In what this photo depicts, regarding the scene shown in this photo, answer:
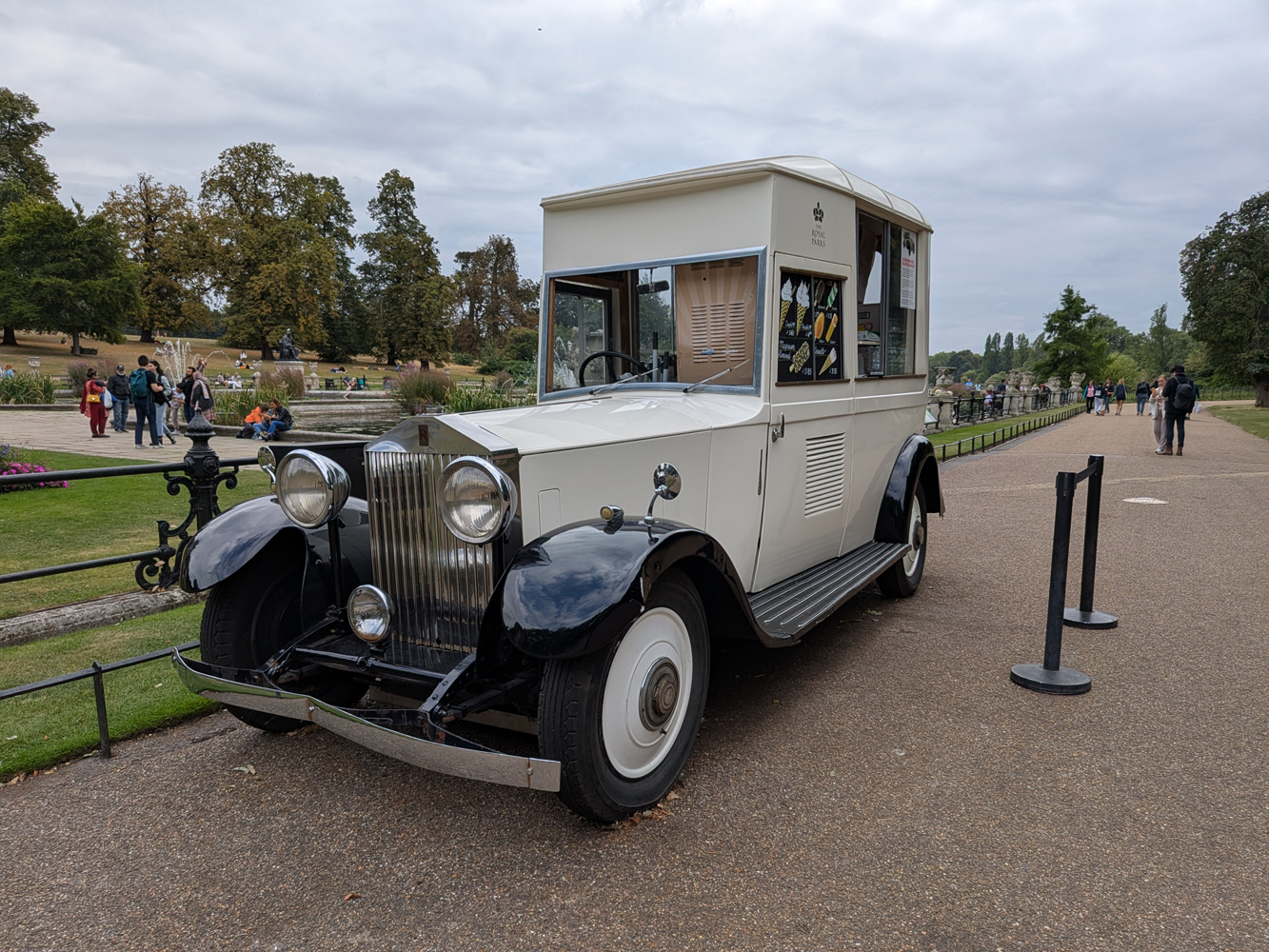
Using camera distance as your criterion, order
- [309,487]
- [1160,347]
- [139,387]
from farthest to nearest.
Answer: [1160,347], [139,387], [309,487]

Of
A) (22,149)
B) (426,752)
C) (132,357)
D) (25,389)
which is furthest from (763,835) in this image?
(22,149)

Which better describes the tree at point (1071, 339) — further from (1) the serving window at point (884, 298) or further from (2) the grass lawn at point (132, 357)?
(1) the serving window at point (884, 298)

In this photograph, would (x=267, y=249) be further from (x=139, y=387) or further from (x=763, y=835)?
(x=763, y=835)

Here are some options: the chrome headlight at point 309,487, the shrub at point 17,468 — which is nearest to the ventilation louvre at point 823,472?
the chrome headlight at point 309,487

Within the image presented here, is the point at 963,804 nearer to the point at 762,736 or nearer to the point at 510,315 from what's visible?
the point at 762,736

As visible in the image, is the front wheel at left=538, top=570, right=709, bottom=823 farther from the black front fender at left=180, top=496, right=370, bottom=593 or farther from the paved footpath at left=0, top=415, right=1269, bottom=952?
the black front fender at left=180, top=496, right=370, bottom=593

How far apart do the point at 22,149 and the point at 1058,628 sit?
7265 cm

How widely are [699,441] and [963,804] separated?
1.86 metres

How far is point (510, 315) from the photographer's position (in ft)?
241

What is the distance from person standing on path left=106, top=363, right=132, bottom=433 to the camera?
1916cm

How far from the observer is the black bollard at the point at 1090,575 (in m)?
5.09

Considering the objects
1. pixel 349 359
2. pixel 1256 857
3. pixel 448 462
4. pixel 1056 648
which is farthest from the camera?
pixel 349 359

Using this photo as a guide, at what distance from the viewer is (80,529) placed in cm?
846

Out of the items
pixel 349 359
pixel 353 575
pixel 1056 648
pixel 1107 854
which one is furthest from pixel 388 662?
pixel 349 359
